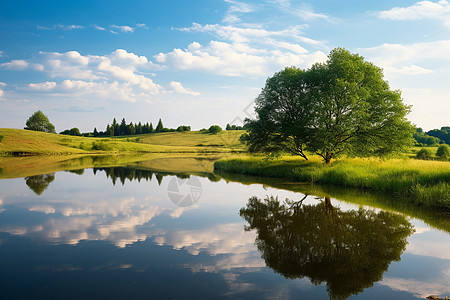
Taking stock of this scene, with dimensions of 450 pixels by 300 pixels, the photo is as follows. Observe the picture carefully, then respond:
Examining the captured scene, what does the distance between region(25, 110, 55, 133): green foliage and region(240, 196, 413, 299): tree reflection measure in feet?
517

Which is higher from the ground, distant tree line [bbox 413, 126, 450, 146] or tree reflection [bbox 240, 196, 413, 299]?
distant tree line [bbox 413, 126, 450, 146]

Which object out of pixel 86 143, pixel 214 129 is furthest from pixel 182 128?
pixel 86 143

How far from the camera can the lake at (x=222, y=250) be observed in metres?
6.53

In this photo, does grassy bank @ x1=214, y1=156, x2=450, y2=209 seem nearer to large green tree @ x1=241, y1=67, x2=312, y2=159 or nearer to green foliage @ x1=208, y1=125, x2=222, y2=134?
large green tree @ x1=241, y1=67, x2=312, y2=159

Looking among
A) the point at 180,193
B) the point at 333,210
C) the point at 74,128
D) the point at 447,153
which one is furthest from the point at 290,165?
the point at 74,128

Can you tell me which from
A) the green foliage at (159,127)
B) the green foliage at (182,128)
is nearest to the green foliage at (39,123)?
the green foliage at (159,127)

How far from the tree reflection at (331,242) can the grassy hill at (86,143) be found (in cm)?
7336

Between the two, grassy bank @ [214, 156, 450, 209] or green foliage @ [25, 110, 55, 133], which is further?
green foliage @ [25, 110, 55, 133]

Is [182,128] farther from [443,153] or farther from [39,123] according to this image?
[443,153]

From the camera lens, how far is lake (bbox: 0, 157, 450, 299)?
6531mm

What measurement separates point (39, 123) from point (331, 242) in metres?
164

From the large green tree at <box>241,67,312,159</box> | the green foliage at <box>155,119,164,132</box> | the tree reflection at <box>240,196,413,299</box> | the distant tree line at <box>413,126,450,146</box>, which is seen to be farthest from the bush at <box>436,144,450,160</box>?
the green foliage at <box>155,119,164,132</box>

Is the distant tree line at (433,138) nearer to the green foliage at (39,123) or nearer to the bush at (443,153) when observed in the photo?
the bush at (443,153)

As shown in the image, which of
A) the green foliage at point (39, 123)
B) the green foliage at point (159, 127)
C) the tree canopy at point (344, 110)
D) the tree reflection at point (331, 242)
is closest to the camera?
the tree reflection at point (331, 242)
